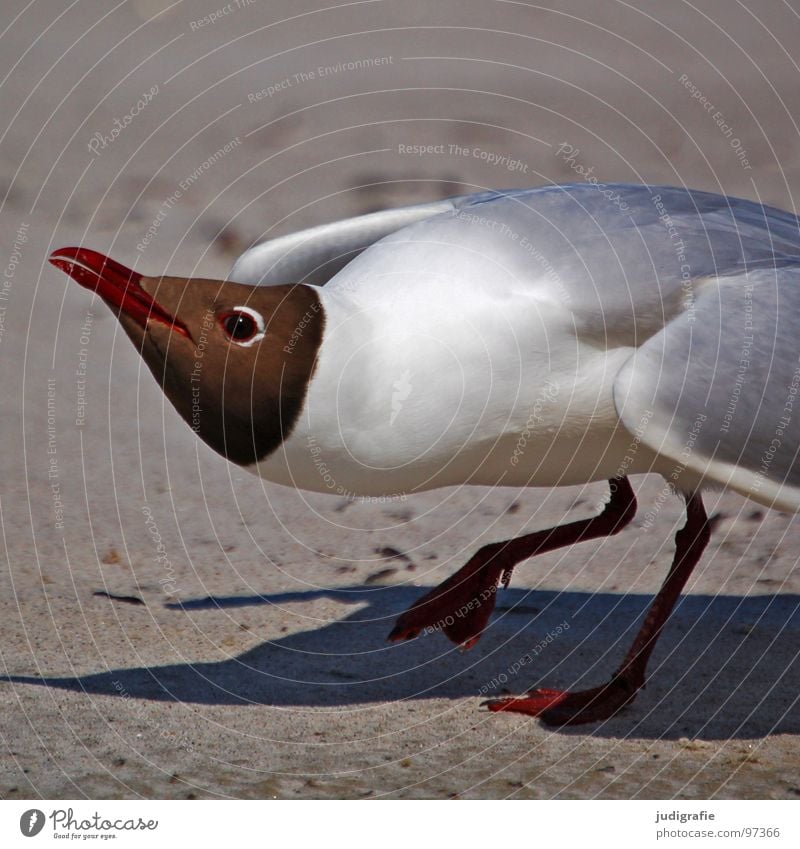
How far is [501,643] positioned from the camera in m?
2.17

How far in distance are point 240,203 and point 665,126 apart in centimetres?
174

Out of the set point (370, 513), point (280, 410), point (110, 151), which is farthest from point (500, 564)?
point (110, 151)

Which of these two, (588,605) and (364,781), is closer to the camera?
(364,781)
